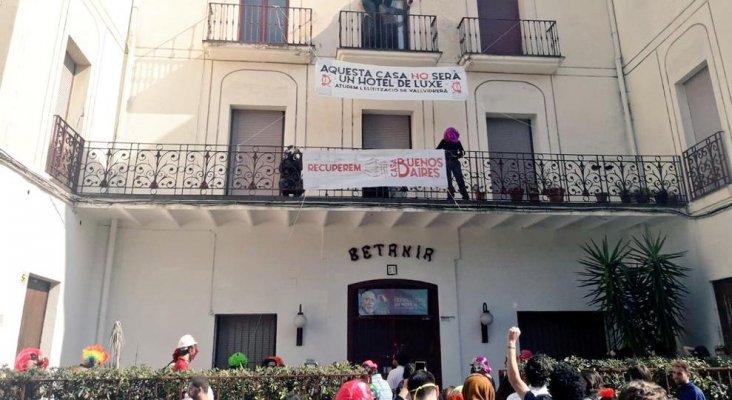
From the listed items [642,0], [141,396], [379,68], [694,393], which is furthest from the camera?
[642,0]

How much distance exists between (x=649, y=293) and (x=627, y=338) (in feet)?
2.87

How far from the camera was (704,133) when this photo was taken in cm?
998

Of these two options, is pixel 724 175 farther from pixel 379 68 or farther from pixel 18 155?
pixel 18 155

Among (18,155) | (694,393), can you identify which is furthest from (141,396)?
(694,393)

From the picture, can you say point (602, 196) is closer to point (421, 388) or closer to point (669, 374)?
point (669, 374)

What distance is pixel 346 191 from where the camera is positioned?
A: 33.7 ft

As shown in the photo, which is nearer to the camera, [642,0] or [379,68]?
[379,68]

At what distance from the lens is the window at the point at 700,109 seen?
32.1 ft

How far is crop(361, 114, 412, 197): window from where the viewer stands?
11.3 m

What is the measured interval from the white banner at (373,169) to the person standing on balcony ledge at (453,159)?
0.45 meters

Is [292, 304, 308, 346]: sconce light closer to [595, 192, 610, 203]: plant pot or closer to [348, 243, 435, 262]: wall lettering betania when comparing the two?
[348, 243, 435, 262]: wall lettering betania

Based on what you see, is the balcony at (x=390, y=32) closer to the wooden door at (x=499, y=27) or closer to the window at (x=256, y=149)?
the wooden door at (x=499, y=27)

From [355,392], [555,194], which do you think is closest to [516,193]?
[555,194]

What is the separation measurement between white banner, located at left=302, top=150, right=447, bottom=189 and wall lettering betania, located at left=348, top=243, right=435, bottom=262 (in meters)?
1.51
